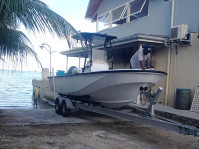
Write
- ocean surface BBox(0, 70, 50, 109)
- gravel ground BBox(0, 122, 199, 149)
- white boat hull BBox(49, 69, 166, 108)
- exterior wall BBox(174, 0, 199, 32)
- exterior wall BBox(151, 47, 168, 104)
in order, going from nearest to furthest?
gravel ground BBox(0, 122, 199, 149)
ocean surface BBox(0, 70, 50, 109)
white boat hull BBox(49, 69, 166, 108)
exterior wall BBox(174, 0, 199, 32)
exterior wall BBox(151, 47, 168, 104)

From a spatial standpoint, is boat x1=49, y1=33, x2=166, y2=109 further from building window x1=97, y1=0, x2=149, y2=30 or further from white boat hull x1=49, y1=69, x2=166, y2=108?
building window x1=97, y1=0, x2=149, y2=30

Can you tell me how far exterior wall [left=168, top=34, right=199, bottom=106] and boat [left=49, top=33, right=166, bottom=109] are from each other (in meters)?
3.60

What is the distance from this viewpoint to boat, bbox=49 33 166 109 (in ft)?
20.6

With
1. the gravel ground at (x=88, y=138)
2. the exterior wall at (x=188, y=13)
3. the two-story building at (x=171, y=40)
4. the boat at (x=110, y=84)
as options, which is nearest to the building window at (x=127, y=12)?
the two-story building at (x=171, y=40)

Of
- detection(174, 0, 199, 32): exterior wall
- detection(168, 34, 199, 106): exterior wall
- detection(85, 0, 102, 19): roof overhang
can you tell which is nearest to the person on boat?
detection(168, 34, 199, 106): exterior wall

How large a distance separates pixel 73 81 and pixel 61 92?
1.83 meters

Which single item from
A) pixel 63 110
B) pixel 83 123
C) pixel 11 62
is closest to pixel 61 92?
pixel 63 110

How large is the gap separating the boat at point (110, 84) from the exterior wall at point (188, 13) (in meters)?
3.84

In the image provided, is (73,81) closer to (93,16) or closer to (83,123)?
(83,123)

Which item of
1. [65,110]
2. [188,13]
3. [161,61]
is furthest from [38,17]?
[161,61]

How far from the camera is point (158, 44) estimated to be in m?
10.8

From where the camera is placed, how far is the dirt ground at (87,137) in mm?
5047

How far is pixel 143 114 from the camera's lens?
6.07 metres

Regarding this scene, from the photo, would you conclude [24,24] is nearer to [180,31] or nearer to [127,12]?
[180,31]
